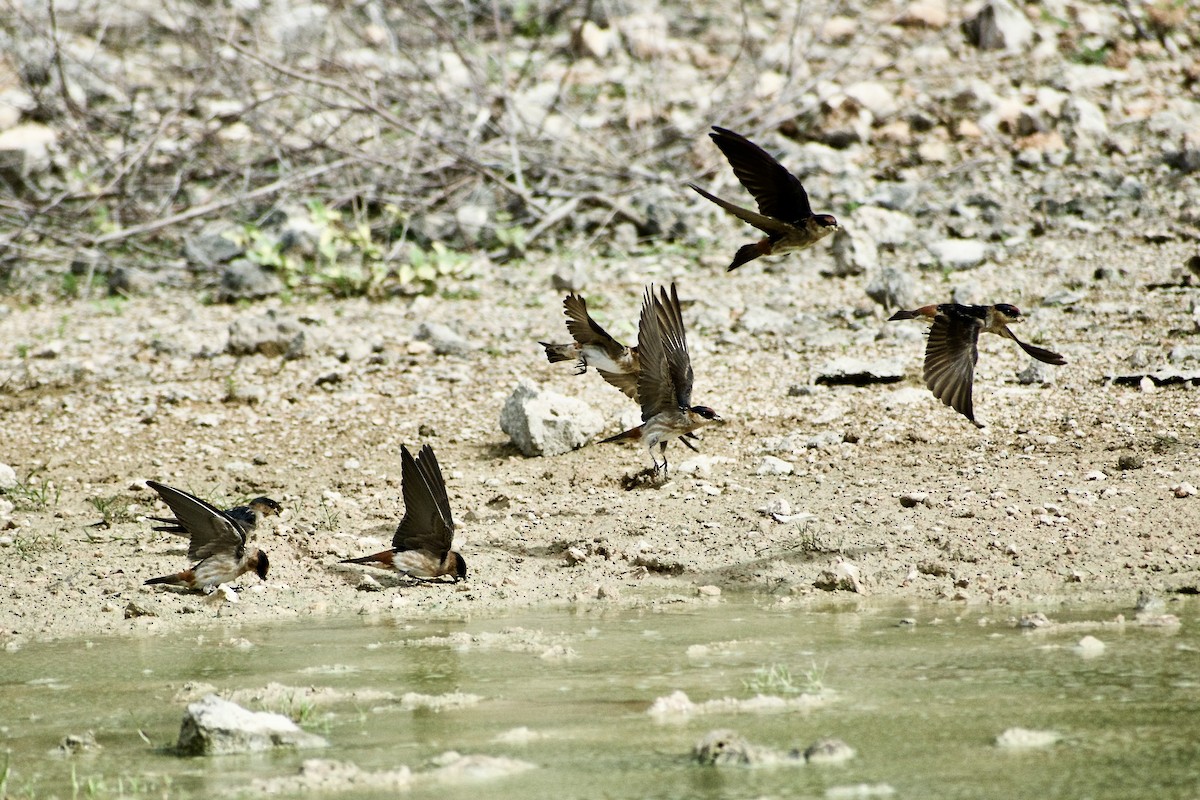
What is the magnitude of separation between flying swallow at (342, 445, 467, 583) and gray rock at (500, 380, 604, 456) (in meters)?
1.24

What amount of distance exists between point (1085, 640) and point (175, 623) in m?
3.40

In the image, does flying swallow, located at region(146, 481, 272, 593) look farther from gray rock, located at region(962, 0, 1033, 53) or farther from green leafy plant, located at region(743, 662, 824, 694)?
gray rock, located at region(962, 0, 1033, 53)

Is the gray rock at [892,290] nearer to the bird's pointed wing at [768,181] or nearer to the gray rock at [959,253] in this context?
the gray rock at [959,253]

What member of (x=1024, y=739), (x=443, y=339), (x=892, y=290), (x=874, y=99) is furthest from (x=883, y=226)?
(x=1024, y=739)

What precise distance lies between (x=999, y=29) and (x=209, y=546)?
1023cm

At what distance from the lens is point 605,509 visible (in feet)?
22.2

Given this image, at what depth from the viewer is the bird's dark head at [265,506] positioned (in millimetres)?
6346

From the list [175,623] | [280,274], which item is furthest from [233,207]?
[175,623]

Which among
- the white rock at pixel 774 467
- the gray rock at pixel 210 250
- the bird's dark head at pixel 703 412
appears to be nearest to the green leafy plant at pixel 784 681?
the bird's dark head at pixel 703 412

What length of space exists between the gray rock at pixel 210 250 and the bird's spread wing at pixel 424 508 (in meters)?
5.65

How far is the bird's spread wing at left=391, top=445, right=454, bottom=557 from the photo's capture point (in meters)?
5.75

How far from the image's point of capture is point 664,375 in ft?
20.4

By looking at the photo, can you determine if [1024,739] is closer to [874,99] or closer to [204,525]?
[204,525]

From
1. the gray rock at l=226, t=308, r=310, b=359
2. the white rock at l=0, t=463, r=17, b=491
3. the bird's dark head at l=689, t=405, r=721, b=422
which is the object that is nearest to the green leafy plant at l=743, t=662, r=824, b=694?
the bird's dark head at l=689, t=405, r=721, b=422
